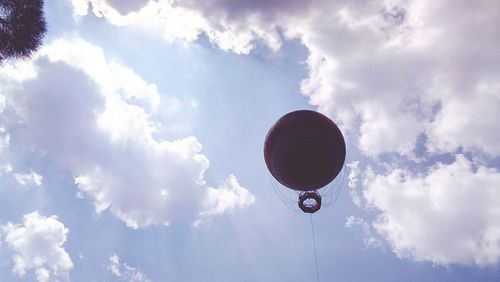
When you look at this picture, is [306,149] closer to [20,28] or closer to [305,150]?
A: [305,150]

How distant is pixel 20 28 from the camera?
10.2 meters

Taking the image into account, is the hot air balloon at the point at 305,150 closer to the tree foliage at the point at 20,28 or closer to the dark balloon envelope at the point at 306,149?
the dark balloon envelope at the point at 306,149

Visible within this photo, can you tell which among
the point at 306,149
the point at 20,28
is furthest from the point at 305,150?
the point at 20,28

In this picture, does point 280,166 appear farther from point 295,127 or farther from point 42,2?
point 42,2

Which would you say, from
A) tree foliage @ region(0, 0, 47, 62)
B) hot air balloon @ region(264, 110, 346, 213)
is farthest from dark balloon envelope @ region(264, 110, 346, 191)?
tree foliage @ region(0, 0, 47, 62)

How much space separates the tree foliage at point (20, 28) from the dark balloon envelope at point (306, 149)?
31.0 feet

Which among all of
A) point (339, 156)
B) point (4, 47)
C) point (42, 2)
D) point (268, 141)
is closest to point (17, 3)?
point (42, 2)

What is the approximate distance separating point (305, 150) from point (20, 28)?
431 inches

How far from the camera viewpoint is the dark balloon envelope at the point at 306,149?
12969 millimetres

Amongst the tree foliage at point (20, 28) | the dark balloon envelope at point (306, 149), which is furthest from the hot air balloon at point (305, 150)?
the tree foliage at point (20, 28)

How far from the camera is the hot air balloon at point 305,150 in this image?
1297 cm

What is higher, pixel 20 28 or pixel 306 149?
pixel 20 28

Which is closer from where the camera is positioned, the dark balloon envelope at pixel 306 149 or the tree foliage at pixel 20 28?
the tree foliage at pixel 20 28

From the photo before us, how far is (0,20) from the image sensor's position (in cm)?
987
